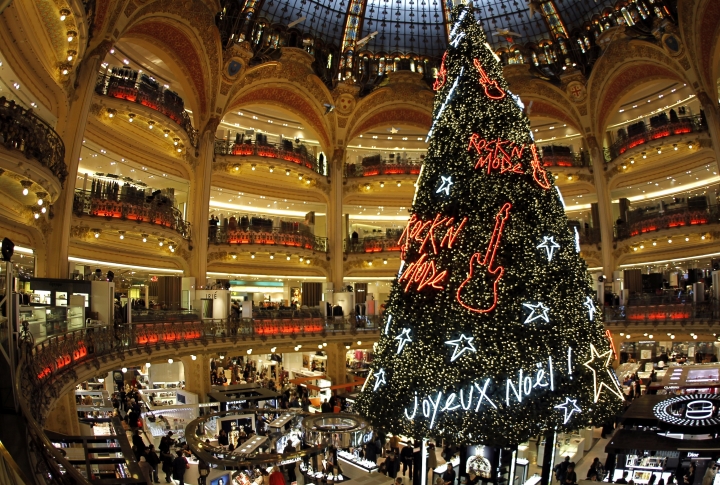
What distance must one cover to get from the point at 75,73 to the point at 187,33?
7.42m

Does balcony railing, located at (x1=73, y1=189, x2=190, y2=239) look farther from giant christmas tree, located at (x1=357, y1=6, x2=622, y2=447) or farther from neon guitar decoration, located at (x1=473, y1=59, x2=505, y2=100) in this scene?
neon guitar decoration, located at (x1=473, y1=59, x2=505, y2=100)

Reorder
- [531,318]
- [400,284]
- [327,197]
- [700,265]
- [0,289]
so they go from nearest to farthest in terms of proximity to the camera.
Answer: [0,289], [531,318], [400,284], [700,265], [327,197]

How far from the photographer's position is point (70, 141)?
1845 centimetres

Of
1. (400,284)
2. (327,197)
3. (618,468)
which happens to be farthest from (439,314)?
(327,197)

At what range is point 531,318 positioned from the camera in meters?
9.35

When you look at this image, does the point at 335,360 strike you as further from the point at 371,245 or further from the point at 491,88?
the point at 491,88

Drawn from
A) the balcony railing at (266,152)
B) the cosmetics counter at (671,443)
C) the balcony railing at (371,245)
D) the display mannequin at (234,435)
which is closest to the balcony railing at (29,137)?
the display mannequin at (234,435)

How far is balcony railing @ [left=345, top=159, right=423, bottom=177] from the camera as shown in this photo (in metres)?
34.2

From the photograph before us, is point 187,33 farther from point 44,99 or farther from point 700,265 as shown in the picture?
point 700,265

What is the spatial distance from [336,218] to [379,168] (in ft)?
13.6

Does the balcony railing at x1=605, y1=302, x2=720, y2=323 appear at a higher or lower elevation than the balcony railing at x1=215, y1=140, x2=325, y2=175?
lower

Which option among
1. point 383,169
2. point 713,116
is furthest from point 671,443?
point 383,169

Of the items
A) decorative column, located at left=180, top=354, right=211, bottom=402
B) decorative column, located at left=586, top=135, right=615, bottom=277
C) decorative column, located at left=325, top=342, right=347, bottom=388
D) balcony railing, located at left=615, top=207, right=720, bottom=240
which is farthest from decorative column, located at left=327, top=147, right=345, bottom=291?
balcony railing, located at left=615, top=207, right=720, bottom=240

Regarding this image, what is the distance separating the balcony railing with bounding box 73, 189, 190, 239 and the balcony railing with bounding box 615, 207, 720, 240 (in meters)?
23.4
